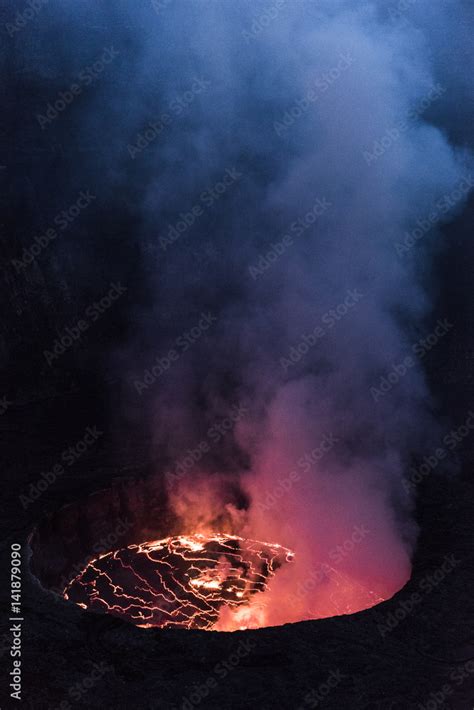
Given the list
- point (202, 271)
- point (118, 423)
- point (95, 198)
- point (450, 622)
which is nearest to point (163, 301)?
point (202, 271)

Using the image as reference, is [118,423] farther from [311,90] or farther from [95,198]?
[311,90]

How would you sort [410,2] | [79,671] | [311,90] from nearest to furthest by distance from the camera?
1. [79,671]
2. [311,90]
3. [410,2]

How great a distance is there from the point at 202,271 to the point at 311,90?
12.5 feet

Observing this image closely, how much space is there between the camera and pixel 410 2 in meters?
9.85

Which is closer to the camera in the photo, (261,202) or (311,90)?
(311,90)

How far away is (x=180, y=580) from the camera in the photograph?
21.4ft

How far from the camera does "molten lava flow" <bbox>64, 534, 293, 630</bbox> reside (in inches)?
235

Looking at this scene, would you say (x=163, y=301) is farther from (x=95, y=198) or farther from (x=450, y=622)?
(x=450, y=622)

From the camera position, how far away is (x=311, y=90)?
9.02 meters

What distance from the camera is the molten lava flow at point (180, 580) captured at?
5969 mm

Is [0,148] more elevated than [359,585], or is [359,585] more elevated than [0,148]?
[0,148]

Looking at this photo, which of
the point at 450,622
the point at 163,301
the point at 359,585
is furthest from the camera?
the point at 163,301

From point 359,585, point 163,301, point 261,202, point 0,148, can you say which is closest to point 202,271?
point 163,301

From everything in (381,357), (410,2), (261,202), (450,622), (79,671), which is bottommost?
(79,671)
